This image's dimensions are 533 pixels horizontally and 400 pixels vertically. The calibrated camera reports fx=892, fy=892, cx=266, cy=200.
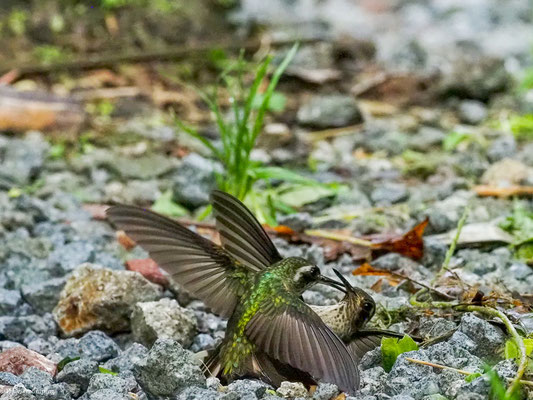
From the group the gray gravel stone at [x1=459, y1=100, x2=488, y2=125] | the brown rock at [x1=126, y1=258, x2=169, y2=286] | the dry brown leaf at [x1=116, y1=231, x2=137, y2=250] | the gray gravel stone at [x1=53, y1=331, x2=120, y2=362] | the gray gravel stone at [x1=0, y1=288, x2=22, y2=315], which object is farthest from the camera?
the gray gravel stone at [x1=459, y1=100, x2=488, y2=125]

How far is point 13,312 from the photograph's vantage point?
3.15m

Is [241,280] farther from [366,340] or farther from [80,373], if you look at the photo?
[80,373]

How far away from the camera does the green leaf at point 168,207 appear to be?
4.27m

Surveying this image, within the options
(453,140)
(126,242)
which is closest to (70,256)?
(126,242)

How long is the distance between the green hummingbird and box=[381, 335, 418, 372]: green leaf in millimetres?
212

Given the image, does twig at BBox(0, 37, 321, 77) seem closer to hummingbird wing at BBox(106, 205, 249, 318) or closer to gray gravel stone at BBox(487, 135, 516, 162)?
gray gravel stone at BBox(487, 135, 516, 162)

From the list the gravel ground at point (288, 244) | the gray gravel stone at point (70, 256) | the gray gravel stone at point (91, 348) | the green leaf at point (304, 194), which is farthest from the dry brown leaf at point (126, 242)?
the gray gravel stone at point (91, 348)

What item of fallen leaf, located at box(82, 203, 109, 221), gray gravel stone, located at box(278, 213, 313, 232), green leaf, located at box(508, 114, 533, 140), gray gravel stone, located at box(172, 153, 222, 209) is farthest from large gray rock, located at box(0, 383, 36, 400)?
green leaf, located at box(508, 114, 533, 140)

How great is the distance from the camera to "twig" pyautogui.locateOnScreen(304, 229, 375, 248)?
142 inches

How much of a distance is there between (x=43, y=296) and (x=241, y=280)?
995 millimetres

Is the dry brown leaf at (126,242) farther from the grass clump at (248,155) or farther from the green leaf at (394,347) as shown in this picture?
the green leaf at (394,347)

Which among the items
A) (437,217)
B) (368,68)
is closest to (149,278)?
(437,217)

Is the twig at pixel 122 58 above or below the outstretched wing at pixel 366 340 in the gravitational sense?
above

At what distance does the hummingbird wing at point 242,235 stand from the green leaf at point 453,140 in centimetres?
304
